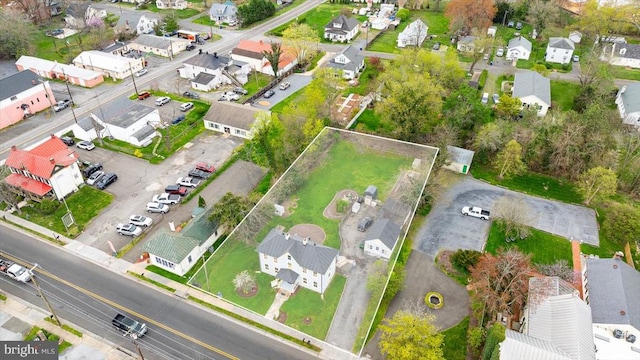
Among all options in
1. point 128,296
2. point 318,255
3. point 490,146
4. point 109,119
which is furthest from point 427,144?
point 109,119

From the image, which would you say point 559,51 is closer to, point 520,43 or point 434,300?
point 520,43

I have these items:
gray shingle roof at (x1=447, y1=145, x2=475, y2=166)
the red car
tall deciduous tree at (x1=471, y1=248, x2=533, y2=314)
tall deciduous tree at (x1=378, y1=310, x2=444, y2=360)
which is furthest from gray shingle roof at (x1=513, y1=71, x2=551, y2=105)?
tall deciduous tree at (x1=378, y1=310, x2=444, y2=360)

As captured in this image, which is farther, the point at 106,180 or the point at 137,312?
the point at 106,180

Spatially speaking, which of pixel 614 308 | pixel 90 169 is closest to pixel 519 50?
pixel 614 308

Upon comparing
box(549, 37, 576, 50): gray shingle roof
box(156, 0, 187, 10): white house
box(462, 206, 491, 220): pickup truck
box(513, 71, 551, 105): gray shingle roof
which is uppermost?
box(156, 0, 187, 10): white house

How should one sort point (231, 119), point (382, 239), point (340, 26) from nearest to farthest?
point (382, 239)
point (231, 119)
point (340, 26)

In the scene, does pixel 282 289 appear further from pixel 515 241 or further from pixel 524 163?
pixel 524 163

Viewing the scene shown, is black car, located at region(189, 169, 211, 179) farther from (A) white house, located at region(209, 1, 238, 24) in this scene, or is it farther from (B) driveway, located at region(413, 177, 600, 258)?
(A) white house, located at region(209, 1, 238, 24)
